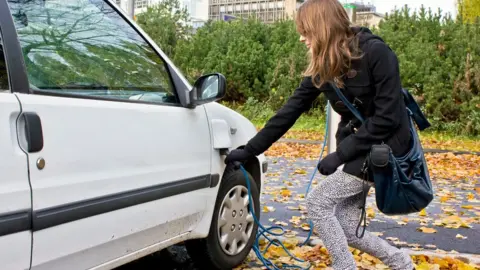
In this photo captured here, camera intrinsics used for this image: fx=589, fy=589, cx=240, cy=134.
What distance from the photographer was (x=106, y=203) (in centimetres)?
272

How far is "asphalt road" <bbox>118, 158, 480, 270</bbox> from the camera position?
183 inches

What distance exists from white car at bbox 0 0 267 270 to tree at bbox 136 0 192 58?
19231mm

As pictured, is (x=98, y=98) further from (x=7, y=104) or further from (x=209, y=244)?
(x=209, y=244)

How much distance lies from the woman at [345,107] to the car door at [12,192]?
1566 millimetres

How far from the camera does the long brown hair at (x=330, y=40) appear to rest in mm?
3039

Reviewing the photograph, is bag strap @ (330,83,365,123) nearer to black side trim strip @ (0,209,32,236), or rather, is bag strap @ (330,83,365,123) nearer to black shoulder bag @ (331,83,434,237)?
black shoulder bag @ (331,83,434,237)

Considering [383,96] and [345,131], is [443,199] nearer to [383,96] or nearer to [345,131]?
[345,131]

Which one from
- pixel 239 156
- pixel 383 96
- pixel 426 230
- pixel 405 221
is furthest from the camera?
pixel 405 221

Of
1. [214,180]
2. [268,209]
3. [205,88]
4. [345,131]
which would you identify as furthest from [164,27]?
[345,131]

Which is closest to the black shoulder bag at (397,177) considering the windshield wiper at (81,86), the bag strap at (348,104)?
the bag strap at (348,104)

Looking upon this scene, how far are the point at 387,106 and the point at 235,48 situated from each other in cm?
1751

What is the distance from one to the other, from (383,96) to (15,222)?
6.00 feet

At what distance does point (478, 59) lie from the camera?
590 inches

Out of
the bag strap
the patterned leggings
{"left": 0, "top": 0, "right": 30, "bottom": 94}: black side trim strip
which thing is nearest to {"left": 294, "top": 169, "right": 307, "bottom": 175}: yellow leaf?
the patterned leggings
